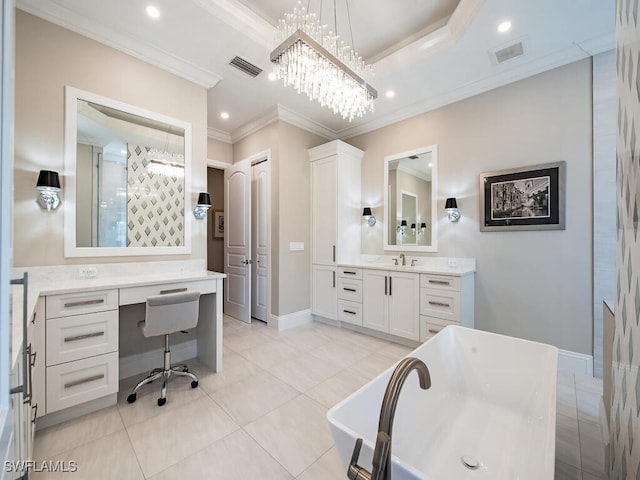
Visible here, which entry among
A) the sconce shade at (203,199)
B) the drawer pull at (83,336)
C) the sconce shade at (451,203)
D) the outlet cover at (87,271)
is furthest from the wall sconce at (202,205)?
the sconce shade at (451,203)

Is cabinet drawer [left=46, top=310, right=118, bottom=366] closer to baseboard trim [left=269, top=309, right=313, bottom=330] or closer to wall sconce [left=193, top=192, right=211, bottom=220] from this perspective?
wall sconce [left=193, top=192, right=211, bottom=220]

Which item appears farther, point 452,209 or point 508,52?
point 452,209

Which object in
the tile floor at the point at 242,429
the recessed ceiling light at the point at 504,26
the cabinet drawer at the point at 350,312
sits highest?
the recessed ceiling light at the point at 504,26

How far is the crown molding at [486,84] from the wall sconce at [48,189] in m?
3.63

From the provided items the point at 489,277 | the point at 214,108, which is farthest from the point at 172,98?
the point at 489,277

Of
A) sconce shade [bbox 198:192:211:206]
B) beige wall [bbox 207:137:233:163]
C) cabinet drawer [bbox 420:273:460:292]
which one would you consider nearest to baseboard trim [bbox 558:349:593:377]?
cabinet drawer [bbox 420:273:460:292]

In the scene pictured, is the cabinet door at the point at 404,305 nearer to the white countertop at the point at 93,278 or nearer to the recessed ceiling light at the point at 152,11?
the white countertop at the point at 93,278

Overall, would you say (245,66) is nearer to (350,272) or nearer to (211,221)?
(350,272)

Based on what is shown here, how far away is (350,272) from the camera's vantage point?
3.59 metres

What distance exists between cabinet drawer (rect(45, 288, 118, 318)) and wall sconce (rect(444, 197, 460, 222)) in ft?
11.0

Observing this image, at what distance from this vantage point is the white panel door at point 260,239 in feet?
12.9

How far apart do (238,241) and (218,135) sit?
1.82m

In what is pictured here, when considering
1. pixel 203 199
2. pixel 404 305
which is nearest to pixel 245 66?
pixel 203 199

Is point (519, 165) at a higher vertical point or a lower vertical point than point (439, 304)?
higher
